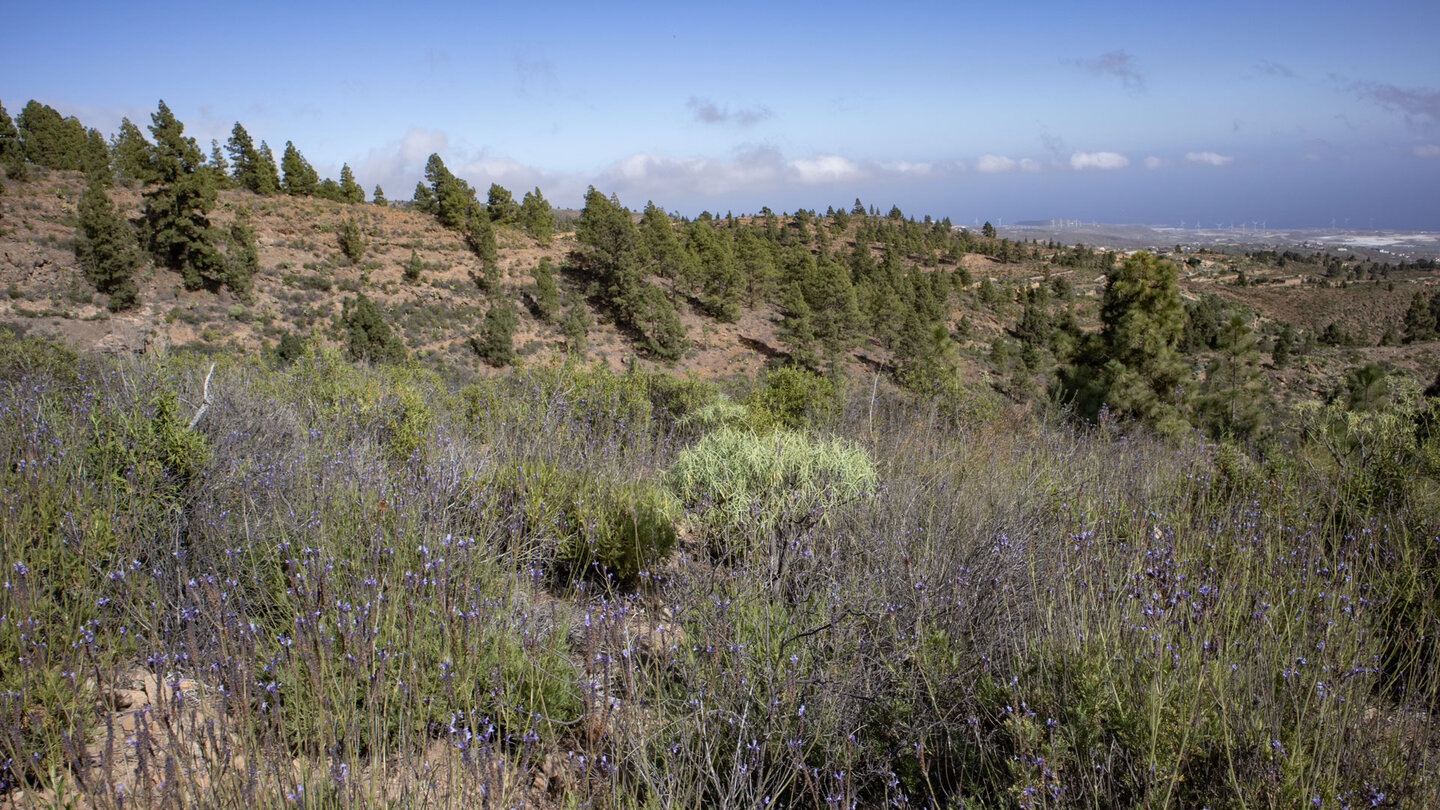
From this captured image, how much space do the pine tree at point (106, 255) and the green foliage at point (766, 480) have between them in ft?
108

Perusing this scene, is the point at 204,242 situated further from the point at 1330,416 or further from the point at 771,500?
the point at 1330,416

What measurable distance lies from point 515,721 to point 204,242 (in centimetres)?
3575

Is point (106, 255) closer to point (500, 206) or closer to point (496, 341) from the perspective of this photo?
point (496, 341)

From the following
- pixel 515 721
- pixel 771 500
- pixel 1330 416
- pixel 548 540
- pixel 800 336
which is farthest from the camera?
pixel 800 336

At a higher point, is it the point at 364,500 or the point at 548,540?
the point at 364,500

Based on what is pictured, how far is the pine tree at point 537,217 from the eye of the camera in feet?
157

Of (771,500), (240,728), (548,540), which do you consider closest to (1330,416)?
(771,500)

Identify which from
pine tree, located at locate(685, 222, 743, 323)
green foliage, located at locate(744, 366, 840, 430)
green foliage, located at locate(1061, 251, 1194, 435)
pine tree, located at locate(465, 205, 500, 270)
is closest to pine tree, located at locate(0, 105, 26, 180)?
pine tree, located at locate(465, 205, 500, 270)

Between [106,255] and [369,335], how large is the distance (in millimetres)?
11471

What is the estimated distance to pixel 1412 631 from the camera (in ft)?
9.86

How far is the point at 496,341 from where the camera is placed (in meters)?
31.1

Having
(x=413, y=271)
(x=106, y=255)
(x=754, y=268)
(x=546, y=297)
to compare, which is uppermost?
(x=754, y=268)

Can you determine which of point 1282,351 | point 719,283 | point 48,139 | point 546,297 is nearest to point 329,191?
point 48,139

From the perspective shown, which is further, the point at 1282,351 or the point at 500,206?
the point at 500,206
